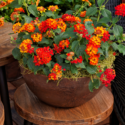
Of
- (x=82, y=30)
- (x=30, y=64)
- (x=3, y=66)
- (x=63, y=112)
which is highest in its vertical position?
(x=82, y=30)

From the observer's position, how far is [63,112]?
0.76 m

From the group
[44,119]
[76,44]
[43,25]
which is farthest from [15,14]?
[44,119]

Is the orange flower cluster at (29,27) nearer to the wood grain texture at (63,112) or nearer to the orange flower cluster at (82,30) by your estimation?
the orange flower cluster at (82,30)

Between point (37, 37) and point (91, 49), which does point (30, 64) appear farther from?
point (91, 49)

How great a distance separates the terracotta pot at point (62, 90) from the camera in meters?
0.67

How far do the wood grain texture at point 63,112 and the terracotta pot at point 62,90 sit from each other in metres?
0.04

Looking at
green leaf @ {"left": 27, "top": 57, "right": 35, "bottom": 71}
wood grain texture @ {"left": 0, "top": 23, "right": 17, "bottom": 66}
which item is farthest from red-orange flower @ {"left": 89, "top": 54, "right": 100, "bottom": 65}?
wood grain texture @ {"left": 0, "top": 23, "right": 17, "bottom": 66}

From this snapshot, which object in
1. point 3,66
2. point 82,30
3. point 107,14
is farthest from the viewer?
point 3,66

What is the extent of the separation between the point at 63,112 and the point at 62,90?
5.0 inches

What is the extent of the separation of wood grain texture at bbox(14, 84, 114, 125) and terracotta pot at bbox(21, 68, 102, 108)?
4 cm

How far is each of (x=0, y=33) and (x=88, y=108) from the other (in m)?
0.72

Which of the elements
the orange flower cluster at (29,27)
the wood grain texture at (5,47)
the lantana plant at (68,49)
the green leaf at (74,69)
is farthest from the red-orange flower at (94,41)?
the wood grain texture at (5,47)

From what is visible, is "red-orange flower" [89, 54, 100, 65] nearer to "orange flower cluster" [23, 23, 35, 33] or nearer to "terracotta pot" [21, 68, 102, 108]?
"terracotta pot" [21, 68, 102, 108]

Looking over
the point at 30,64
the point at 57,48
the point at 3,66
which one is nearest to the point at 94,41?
the point at 57,48
